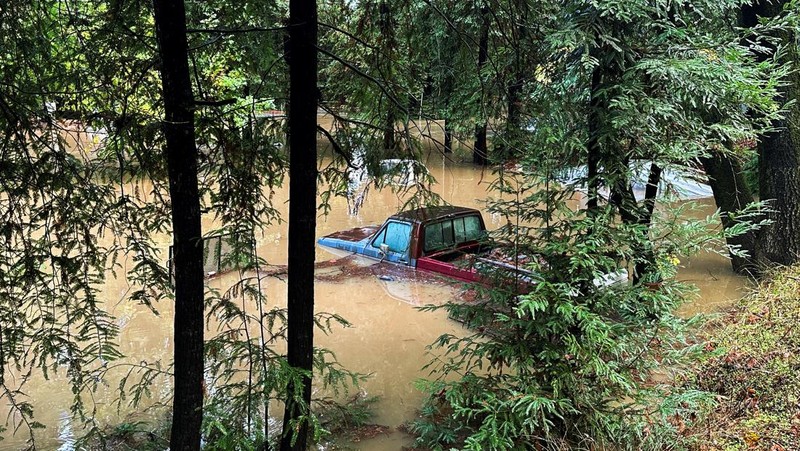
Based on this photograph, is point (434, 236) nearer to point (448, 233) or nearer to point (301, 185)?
point (448, 233)

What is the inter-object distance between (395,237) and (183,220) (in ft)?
20.3

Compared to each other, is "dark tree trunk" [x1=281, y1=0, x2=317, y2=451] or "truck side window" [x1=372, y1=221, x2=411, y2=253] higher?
"dark tree trunk" [x1=281, y1=0, x2=317, y2=451]

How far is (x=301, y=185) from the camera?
4102 mm

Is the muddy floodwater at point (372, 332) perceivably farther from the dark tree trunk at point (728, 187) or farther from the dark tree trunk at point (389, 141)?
the dark tree trunk at point (389, 141)

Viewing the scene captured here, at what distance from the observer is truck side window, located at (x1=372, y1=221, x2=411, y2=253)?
30.9ft

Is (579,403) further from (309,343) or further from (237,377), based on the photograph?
(237,377)

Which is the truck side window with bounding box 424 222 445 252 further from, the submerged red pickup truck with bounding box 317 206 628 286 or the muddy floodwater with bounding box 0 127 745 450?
the muddy floodwater with bounding box 0 127 745 450

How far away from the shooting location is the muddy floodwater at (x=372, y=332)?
6.43 metres

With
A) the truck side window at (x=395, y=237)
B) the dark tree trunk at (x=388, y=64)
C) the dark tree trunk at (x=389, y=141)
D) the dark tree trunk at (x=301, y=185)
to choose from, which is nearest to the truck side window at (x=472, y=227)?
the truck side window at (x=395, y=237)

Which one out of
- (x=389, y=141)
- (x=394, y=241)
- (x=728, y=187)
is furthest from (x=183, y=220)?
(x=728, y=187)

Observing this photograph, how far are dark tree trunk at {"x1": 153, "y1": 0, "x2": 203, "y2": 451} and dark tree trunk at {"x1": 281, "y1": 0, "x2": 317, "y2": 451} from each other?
2.05ft

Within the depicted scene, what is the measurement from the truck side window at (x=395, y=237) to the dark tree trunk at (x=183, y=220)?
5.68 metres

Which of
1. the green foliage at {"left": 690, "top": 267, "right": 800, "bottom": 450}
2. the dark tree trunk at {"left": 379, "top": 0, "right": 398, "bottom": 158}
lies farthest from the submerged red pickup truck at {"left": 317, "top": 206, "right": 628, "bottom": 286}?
the dark tree trunk at {"left": 379, "top": 0, "right": 398, "bottom": 158}

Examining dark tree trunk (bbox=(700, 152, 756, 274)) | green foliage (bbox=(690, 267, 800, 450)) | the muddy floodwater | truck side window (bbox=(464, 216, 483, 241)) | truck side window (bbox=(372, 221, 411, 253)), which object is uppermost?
dark tree trunk (bbox=(700, 152, 756, 274))
